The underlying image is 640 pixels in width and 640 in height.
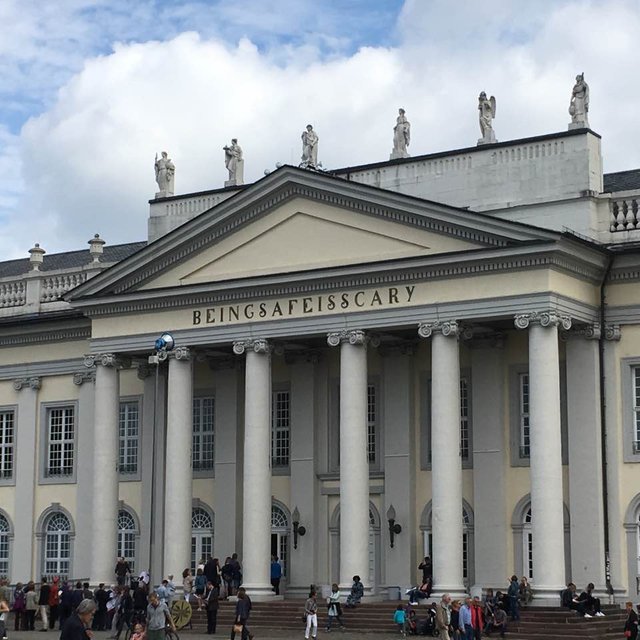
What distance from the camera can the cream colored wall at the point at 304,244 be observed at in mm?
40625

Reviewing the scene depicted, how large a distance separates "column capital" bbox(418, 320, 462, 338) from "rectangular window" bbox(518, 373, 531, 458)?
117 inches

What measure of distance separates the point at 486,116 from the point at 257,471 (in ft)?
43.3

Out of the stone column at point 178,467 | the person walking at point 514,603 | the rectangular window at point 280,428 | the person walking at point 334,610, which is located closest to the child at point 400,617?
the person walking at point 334,610

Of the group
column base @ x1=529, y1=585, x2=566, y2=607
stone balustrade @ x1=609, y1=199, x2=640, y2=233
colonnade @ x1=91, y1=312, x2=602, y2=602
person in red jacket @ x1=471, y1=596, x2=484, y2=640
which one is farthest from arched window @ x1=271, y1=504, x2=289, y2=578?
stone balustrade @ x1=609, y1=199, x2=640, y2=233

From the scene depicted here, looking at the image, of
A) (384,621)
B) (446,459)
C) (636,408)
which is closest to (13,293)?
(446,459)

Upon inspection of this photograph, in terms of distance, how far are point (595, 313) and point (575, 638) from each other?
9850 mm

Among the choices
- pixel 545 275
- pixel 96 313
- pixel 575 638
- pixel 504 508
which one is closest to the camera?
pixel 575 638

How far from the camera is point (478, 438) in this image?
41.4 metres

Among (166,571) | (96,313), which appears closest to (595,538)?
(166,571)

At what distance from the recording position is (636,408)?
39250mm

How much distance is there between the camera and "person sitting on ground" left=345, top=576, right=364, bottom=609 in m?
38.8

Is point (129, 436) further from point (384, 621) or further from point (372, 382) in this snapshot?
point (384, 621)

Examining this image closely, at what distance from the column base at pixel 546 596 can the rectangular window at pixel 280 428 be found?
11860mm

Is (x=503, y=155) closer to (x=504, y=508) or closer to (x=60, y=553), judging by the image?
(x=504, y=508)
